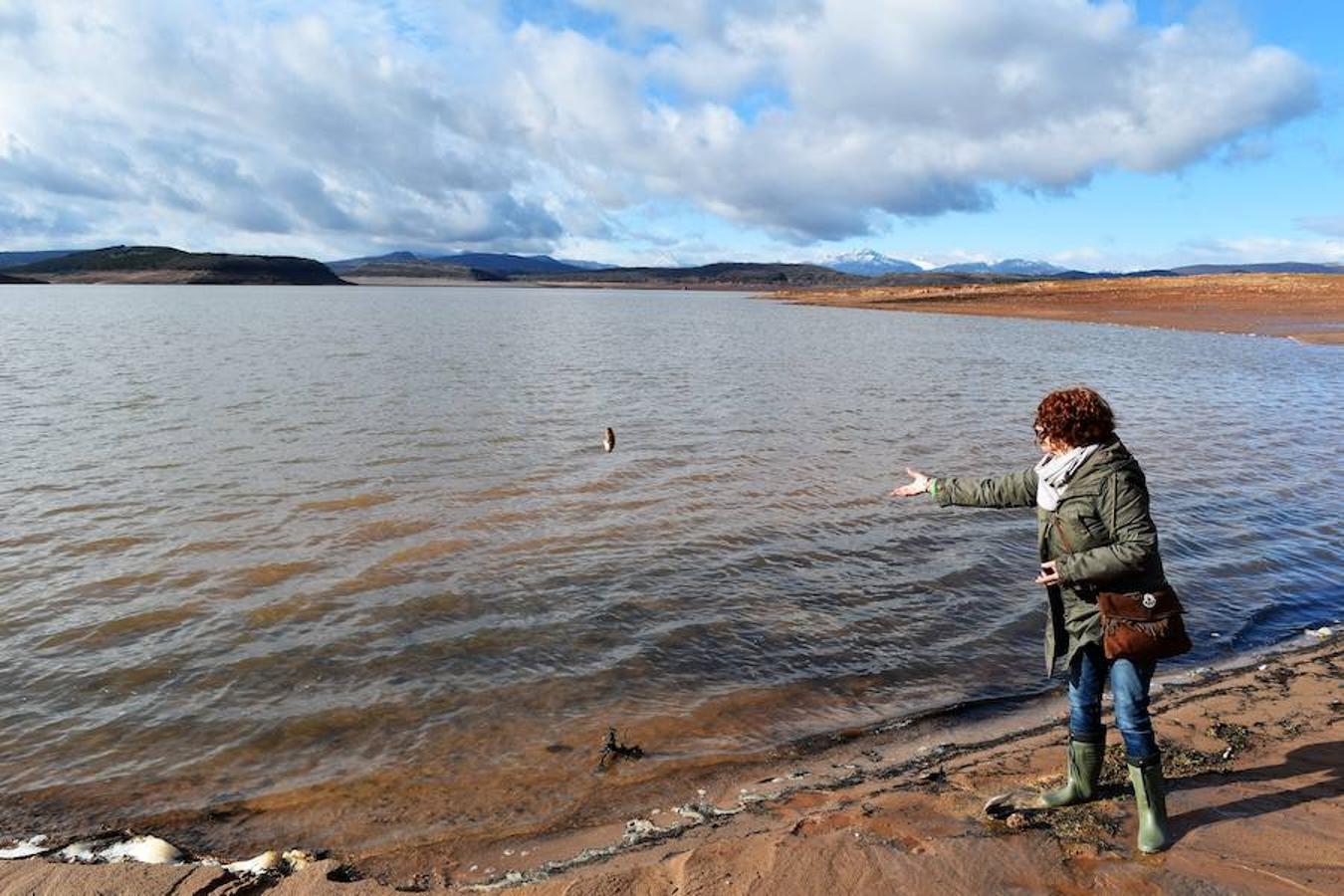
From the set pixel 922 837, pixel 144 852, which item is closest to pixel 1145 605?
pixel 922 837

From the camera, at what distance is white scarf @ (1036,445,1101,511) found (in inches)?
185

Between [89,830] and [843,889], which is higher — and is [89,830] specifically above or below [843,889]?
below

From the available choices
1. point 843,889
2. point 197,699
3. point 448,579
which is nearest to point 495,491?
point 448,579

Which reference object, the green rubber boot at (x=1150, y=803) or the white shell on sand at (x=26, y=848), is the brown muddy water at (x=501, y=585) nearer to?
the white shell on sand at (x=26, y=848)

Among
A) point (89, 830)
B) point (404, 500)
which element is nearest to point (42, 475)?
point (404, 500)

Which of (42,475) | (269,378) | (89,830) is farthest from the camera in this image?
(269,378)

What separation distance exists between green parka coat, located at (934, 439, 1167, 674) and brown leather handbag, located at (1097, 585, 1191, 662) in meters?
0.07

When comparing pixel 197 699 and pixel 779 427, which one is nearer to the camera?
pixel 197 699

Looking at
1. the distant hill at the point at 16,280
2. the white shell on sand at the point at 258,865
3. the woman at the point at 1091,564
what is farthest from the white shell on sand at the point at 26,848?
the distant hill at the point at 16,280

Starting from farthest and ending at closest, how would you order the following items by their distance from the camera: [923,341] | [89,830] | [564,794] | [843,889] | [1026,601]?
[923,341], [1026,601], [564,794], [89,830], [843,889]

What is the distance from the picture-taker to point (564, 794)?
5.86 m

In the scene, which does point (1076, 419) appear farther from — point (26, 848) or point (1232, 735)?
point (26, 848)

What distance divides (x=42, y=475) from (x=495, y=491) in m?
8.19

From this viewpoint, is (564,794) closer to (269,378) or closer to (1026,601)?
(1026,601)
